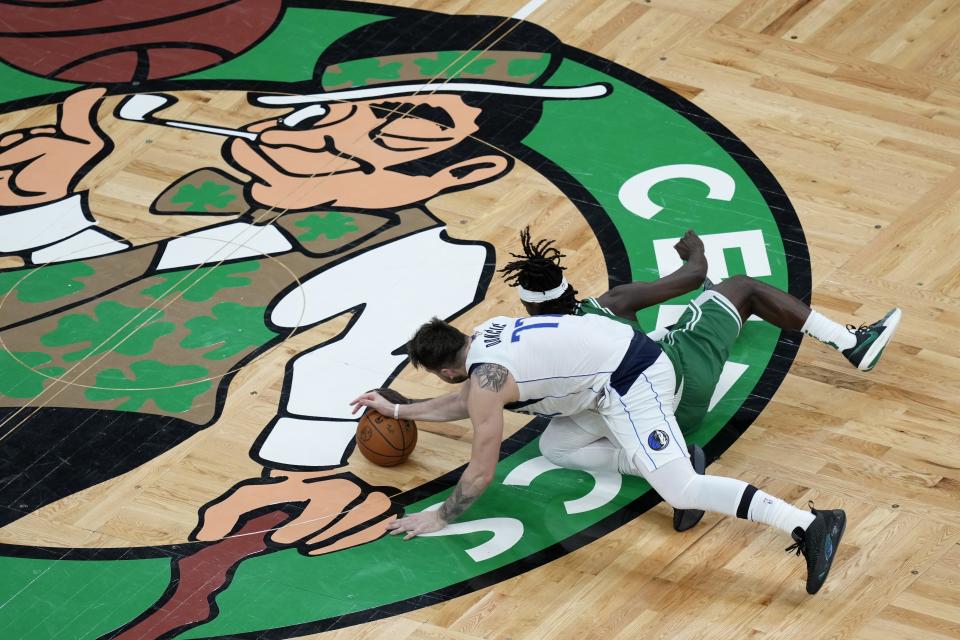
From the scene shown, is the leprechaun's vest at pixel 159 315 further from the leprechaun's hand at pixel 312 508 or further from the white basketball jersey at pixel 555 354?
the white basketball jersey at pixel 555 354

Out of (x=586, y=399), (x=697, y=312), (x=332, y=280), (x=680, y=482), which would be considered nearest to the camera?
(x=680, y=482)

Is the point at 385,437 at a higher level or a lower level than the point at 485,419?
lower

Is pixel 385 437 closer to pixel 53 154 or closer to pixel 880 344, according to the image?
pixel 880 344

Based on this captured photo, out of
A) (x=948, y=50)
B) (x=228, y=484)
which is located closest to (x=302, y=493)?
(x=228, y=484)

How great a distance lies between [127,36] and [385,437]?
12.9 ft

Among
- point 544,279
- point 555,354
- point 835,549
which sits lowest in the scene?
point 835,549

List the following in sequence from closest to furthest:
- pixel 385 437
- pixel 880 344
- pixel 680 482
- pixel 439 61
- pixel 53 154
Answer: pixel 680 482
pixel 385 437
pixel 880 344
pixel 53 154
pixel 439 61

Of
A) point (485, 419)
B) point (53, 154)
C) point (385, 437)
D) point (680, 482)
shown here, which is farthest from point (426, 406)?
point (53, 154)

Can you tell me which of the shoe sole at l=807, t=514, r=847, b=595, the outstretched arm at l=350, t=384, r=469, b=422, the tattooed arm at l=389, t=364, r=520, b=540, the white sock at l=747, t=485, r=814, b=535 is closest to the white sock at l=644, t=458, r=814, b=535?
the white sock at l=747, t=485, r=814, b=535

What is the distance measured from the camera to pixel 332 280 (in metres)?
7.57

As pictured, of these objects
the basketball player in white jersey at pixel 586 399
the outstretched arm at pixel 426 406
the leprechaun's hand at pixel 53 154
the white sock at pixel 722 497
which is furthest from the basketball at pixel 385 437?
the leprechaun's hand at pixel 53 154

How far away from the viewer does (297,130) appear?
8547mm

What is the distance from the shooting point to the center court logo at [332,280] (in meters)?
6.15

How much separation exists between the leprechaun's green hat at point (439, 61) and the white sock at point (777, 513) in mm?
3300
